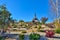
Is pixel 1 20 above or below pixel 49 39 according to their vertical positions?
above

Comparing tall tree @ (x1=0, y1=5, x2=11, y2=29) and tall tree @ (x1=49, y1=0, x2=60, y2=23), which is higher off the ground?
tall tree @ (x1=49, y1=0, x2=60, y2=23)

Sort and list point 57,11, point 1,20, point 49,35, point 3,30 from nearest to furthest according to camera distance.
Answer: point 49,35
point 1,20
point 3,30
point 57,11

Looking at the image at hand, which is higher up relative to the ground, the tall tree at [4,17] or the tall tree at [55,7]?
the tall tree at [55,7]

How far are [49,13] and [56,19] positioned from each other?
2416mm

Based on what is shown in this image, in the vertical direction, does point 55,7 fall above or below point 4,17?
above

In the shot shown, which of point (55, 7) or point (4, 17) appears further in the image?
point (55, 7)

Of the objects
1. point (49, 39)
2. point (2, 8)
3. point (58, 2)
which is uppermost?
point (58, 2)

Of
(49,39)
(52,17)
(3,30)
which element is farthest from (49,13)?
(49,39)

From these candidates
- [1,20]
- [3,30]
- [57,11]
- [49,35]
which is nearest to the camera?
[49,35]

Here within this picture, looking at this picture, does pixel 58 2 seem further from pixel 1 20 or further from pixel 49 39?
pixel 49 39

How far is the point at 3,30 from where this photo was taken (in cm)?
2358

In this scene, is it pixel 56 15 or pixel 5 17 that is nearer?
pixel 5 17

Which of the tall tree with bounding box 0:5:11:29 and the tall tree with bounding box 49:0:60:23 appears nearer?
the tall tree with bounding box 0:5:11:29

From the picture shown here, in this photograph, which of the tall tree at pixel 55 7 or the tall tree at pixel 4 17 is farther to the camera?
the tall tree at pixel 55 7
